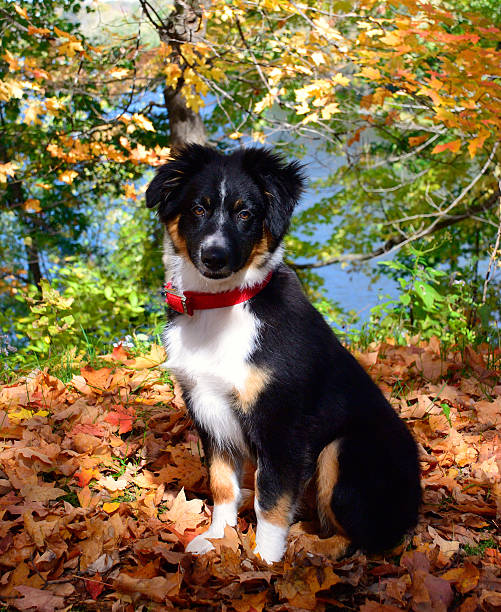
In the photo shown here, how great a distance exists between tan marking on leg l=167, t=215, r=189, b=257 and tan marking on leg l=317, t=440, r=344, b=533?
1122 millimetres

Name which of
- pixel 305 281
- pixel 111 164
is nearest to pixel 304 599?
pixel 111 164

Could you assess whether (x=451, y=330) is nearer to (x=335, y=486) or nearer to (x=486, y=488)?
(x=486, y=488)

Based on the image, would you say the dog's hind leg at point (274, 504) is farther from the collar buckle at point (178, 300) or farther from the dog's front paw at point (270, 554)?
the collar buckle at point (178, 300)

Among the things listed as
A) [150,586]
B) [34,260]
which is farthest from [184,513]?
[34,260]

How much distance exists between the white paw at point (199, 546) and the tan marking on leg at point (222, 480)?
0.67 feet

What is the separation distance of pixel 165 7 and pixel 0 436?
21.1 ft

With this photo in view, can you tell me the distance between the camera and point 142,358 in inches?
186

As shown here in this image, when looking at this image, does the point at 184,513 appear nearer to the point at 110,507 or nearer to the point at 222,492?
the point at 222,492

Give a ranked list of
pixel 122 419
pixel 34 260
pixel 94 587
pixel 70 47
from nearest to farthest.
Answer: pixel 94 587 < pixel 122 419 < pixel 70 47 < pixel 34 260

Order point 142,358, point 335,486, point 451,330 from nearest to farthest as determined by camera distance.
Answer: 1. point 335,486
2. point 142,358
3. point 451,330

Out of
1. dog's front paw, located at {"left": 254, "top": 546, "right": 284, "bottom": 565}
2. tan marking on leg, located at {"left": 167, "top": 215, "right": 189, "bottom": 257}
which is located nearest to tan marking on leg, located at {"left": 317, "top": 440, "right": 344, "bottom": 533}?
dog's front paw, located at {"left": 254, "top": 546, "right": 284, "bottom": 565}

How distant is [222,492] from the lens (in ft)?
9.78

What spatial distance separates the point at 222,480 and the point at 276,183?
145cm

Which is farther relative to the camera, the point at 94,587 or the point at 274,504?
the point at 274,504
